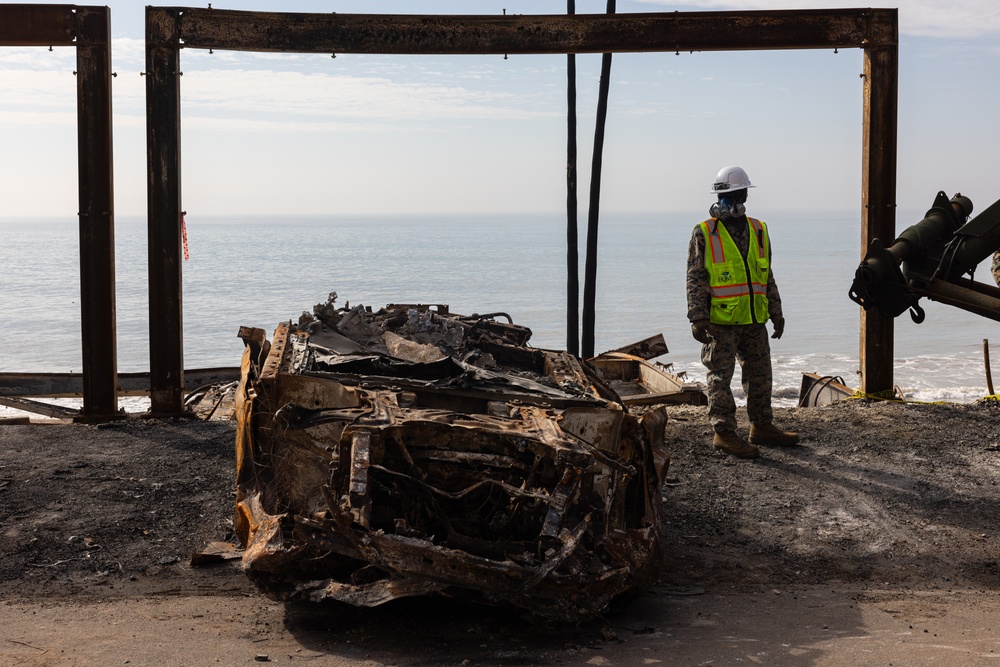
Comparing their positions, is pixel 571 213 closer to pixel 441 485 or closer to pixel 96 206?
pixel 96 206

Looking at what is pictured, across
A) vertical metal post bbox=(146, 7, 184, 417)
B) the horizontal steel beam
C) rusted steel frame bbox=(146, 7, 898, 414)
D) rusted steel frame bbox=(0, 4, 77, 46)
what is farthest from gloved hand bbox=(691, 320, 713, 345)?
rusted steel frame bbox=(0, 4, 77, 46)

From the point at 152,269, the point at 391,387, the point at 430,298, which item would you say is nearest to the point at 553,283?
the point at 430,298

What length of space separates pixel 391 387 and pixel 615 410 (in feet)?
4.31

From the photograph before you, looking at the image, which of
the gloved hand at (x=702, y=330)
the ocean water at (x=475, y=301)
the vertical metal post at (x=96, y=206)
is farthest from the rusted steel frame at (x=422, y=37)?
the ocean water at (x=475, y=301)

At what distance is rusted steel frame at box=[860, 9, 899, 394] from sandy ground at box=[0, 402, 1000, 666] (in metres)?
2.01

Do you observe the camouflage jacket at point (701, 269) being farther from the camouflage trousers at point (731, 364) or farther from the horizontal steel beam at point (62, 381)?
the horizontal steel beam at point (62, 381)

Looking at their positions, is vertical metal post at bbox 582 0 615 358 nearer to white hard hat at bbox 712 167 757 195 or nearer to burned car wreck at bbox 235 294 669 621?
white hard hat at bbox 712 167 757 195

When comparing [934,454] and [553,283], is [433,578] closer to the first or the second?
[934,454]

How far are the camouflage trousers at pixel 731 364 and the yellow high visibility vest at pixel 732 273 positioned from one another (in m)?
0.19

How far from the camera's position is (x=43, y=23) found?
9562 mm

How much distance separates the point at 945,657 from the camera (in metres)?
4.73

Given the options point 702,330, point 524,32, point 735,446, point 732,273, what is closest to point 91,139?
point 524,32

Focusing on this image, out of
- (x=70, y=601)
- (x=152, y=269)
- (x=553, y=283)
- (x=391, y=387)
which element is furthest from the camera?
(x=553, y=283)

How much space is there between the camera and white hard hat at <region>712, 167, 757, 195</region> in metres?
8.41
